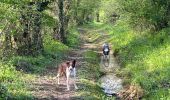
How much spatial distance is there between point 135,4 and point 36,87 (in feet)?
51.5

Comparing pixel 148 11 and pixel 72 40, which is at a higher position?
pixel 148 11

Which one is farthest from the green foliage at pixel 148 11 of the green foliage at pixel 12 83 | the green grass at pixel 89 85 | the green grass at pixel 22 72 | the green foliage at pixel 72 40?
the green foliage at pixel 72 40

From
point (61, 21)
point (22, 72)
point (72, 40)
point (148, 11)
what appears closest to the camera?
point (22, 72)

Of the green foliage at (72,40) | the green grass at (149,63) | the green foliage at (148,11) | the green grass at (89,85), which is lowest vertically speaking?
the green foliage at (72,40)

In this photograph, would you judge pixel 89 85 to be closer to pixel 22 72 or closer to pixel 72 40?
pixel 22 72

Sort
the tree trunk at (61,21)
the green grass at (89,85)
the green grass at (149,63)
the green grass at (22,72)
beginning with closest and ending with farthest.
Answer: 1. the green grass at (22,72)
2. the green grass at (89,85)
3. the green grass at (149,63)
4. the tree trunk at (61,21)

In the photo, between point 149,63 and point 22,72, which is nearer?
point 22,72

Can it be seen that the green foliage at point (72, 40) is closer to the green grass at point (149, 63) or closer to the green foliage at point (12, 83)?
the green grass at point (149, 63)

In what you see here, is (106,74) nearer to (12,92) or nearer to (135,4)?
(135,4)

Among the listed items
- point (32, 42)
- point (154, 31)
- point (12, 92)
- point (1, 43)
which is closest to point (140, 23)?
point (154, 31)

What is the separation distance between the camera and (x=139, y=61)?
97.5ft

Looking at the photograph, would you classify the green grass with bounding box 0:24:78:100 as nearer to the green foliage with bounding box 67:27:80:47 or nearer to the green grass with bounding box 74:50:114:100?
the green grass with bounding box 74:50:114:100

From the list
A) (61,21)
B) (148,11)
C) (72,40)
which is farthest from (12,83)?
(72,40)

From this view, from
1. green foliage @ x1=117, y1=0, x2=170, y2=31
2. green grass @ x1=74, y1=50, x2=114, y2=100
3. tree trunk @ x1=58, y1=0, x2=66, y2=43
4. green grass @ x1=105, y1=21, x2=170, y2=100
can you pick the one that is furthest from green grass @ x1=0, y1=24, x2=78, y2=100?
tree trunk @ x1=58, y1=0, x2=66, y2=43
